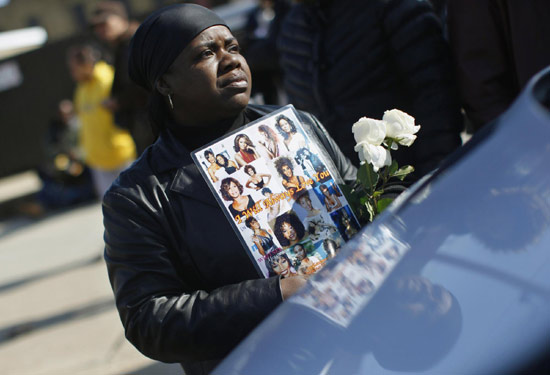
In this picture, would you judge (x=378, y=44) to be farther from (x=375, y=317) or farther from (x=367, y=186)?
(x=375, y=317)

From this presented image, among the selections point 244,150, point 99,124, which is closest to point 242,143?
point 244,150

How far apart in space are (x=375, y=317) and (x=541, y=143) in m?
0.46

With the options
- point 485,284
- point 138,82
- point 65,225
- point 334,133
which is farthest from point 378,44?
point 65,225

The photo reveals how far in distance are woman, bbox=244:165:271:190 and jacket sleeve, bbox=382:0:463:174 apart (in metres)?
1.09

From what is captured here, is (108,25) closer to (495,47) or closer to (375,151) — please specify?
(495,47)

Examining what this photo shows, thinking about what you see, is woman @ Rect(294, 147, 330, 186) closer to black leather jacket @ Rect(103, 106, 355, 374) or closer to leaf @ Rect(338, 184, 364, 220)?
leaf @ Rect(338, 184, 364, 220)

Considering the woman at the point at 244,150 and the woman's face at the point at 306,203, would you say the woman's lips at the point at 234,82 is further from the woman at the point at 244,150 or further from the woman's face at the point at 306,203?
the woman's face at the point at 306,203

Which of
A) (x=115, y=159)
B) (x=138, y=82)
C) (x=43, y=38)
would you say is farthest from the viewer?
(x=43, y=38)

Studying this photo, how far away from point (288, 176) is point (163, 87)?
20.2 inches

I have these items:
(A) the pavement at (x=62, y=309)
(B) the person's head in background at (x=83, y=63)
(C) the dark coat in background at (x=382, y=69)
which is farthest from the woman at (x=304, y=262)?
(B) the person's head in background at (x=83, y=63)

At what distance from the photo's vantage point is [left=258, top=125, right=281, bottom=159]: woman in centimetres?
166

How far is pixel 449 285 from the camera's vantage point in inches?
44.2

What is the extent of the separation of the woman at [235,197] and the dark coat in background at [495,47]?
1404mm

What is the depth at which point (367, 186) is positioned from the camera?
165cm
